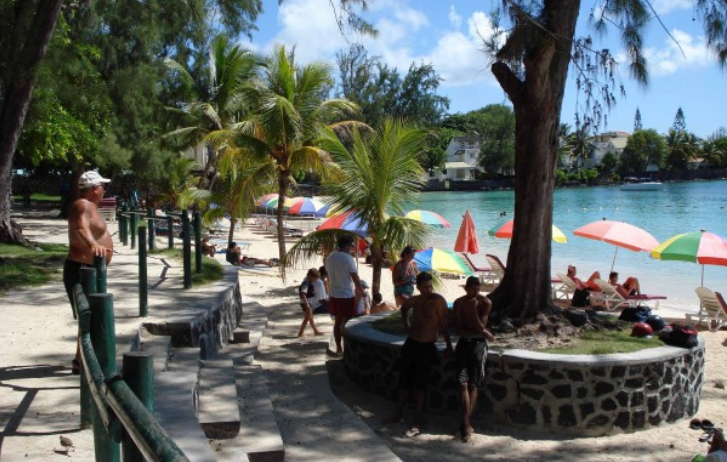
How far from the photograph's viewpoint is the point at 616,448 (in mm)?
6801

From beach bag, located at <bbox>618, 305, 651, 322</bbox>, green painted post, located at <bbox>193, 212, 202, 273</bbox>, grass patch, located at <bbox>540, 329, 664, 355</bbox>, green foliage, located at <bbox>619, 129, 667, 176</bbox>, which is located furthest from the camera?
green foliage, located at <bbox>619, 129, 667, 176</bbox>

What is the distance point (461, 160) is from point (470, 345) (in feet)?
334

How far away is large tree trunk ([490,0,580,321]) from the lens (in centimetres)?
858

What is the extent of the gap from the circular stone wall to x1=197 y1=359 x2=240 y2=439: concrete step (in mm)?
2349

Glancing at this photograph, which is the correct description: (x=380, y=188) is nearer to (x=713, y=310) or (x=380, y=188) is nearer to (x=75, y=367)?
(x=713, y=310)

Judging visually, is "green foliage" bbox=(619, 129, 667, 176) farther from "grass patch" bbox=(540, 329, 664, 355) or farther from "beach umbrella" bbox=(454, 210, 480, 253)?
"grass patch" bbox=(540, 329, 664, 355)

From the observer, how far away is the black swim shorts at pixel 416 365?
7203mm

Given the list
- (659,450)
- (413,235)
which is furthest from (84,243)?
(413,235)

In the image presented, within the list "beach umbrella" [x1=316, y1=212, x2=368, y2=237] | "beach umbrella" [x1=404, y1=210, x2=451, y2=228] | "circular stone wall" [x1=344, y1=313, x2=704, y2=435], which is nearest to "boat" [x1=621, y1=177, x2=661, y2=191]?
"beach umbrella" [x1=404, y1=210, x2=451, y2=228]

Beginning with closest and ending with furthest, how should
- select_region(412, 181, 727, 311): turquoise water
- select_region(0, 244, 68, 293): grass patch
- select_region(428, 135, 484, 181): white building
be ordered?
select_region(0, 244, 68, 293): grass patch < select_region(412, 181, 727, 311): turquoise water < select_region(428, 135, 484, 181): white building

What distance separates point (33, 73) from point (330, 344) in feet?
19.0

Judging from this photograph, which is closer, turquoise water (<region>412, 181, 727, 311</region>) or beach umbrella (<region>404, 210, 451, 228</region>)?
beach umbrella (<region>404, 210, 451, 228</region>)

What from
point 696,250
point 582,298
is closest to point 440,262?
point 582,298

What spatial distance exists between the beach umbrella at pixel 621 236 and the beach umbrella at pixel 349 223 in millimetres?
5322
